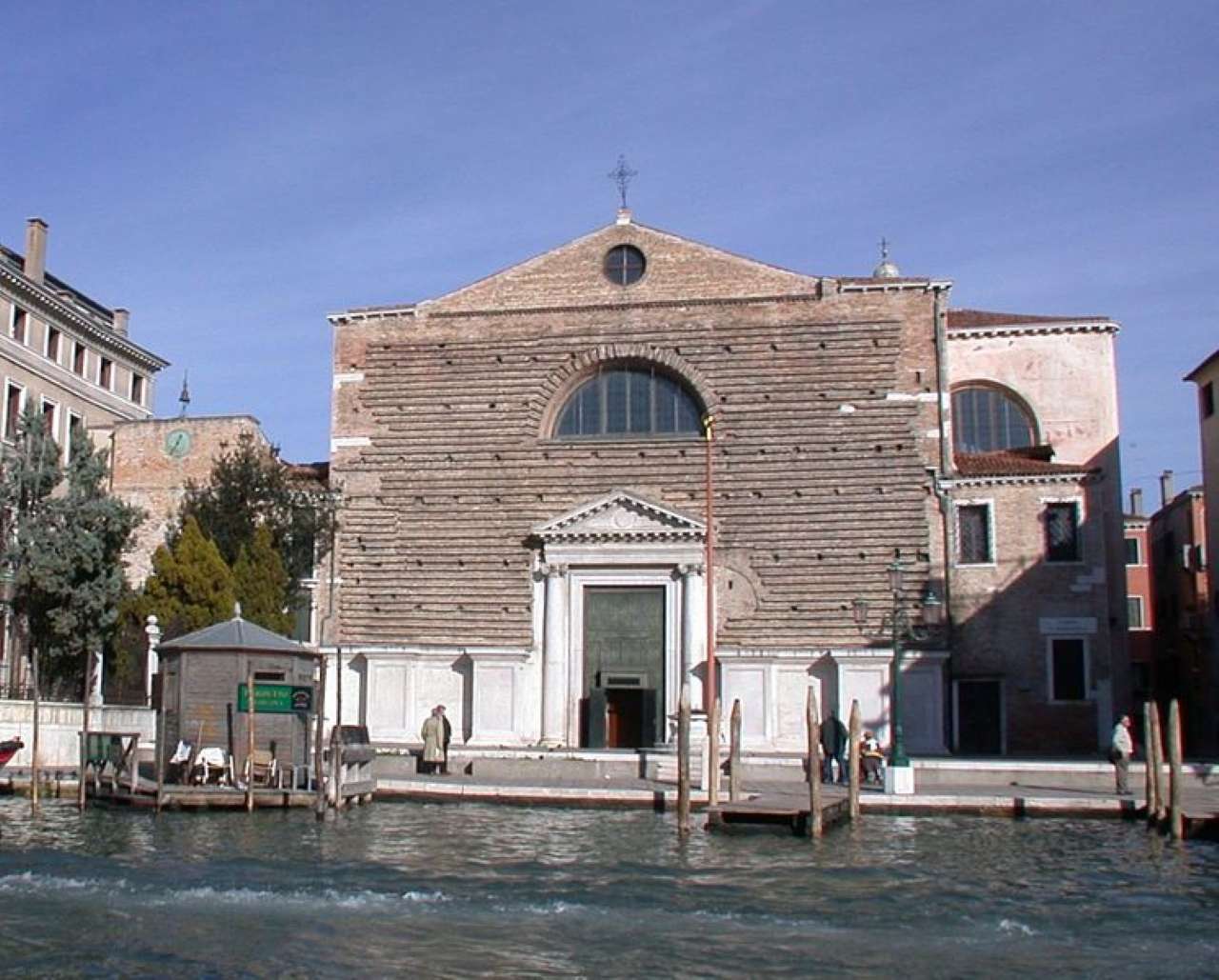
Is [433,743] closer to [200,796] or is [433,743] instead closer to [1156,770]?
[200,796]

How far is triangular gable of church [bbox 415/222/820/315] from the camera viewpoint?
30.2m

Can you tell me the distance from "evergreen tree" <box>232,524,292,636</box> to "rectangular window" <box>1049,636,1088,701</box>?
14358 millimetres

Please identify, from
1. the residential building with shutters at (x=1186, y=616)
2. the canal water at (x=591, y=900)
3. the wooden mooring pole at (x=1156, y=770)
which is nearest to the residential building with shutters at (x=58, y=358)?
the canal water at (x=591, y=900)

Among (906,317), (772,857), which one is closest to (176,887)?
(772,857)

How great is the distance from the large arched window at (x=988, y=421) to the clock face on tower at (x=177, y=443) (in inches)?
640

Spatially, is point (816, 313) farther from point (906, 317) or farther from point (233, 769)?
point (233, 769)

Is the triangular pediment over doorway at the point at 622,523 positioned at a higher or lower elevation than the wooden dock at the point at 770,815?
higher

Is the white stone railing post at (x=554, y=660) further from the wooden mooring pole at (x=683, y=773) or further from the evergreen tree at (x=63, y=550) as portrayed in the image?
the wooden mooring pole at (x=683, y=773)

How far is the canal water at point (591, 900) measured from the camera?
12070 millimetres

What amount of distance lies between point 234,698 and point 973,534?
14233 mm

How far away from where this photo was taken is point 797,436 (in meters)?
29.3

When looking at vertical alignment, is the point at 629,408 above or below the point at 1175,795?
above

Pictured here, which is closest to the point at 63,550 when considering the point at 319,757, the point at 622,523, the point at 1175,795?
the point at 319,757

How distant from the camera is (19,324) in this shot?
3491cm
